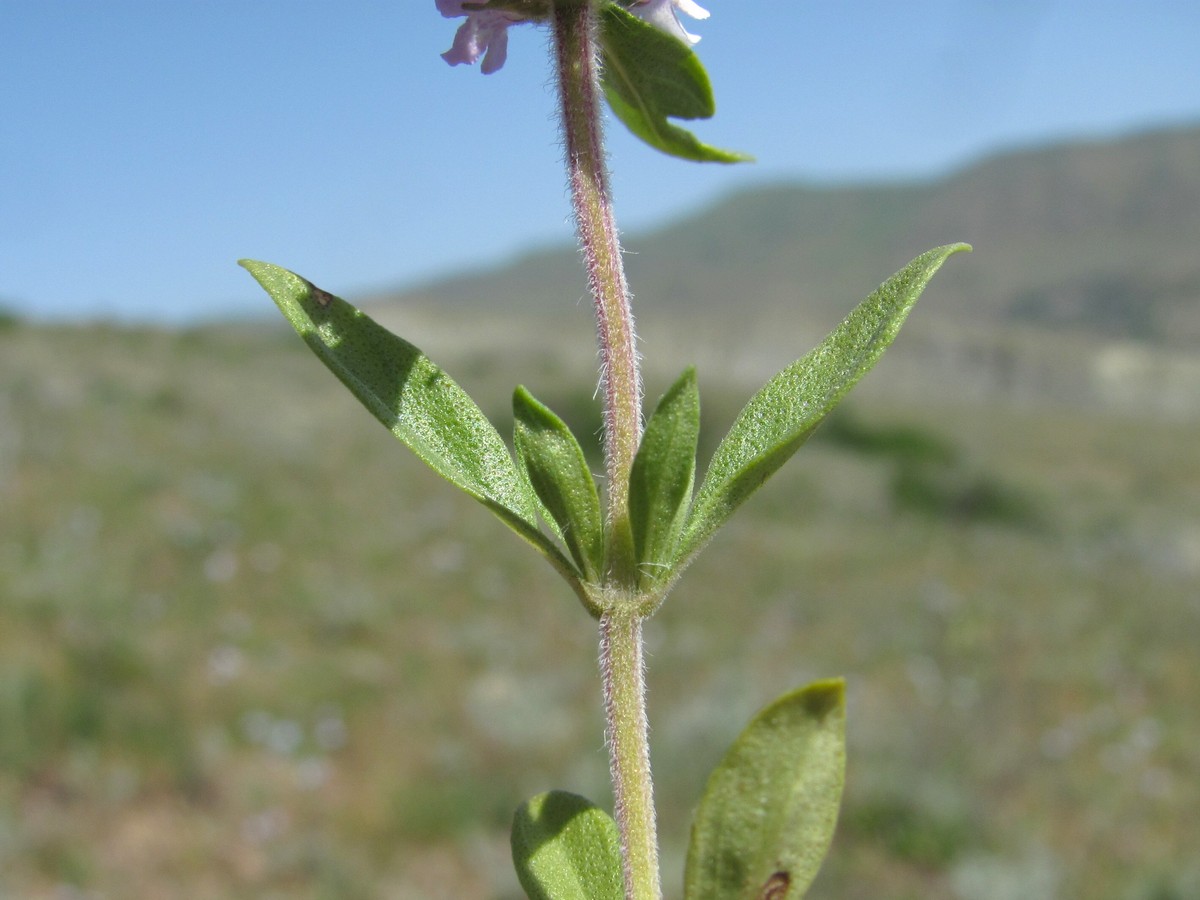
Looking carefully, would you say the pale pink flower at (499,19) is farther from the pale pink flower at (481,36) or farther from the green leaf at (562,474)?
the green leaf at (562,474)

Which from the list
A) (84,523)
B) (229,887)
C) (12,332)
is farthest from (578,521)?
(12,332)

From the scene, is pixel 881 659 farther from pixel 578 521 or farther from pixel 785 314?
pixel 785 314

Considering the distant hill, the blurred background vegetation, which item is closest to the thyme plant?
the blurred background vegetation

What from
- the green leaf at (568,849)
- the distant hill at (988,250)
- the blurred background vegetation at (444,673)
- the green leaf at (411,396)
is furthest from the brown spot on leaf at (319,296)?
the distant hill at (988,250)

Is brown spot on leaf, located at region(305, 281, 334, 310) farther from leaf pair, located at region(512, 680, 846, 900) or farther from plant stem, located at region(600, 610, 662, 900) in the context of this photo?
leaf pair, located at region(512, 680, 846, 900)

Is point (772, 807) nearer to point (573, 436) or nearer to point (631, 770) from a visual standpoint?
point (631, 770)
